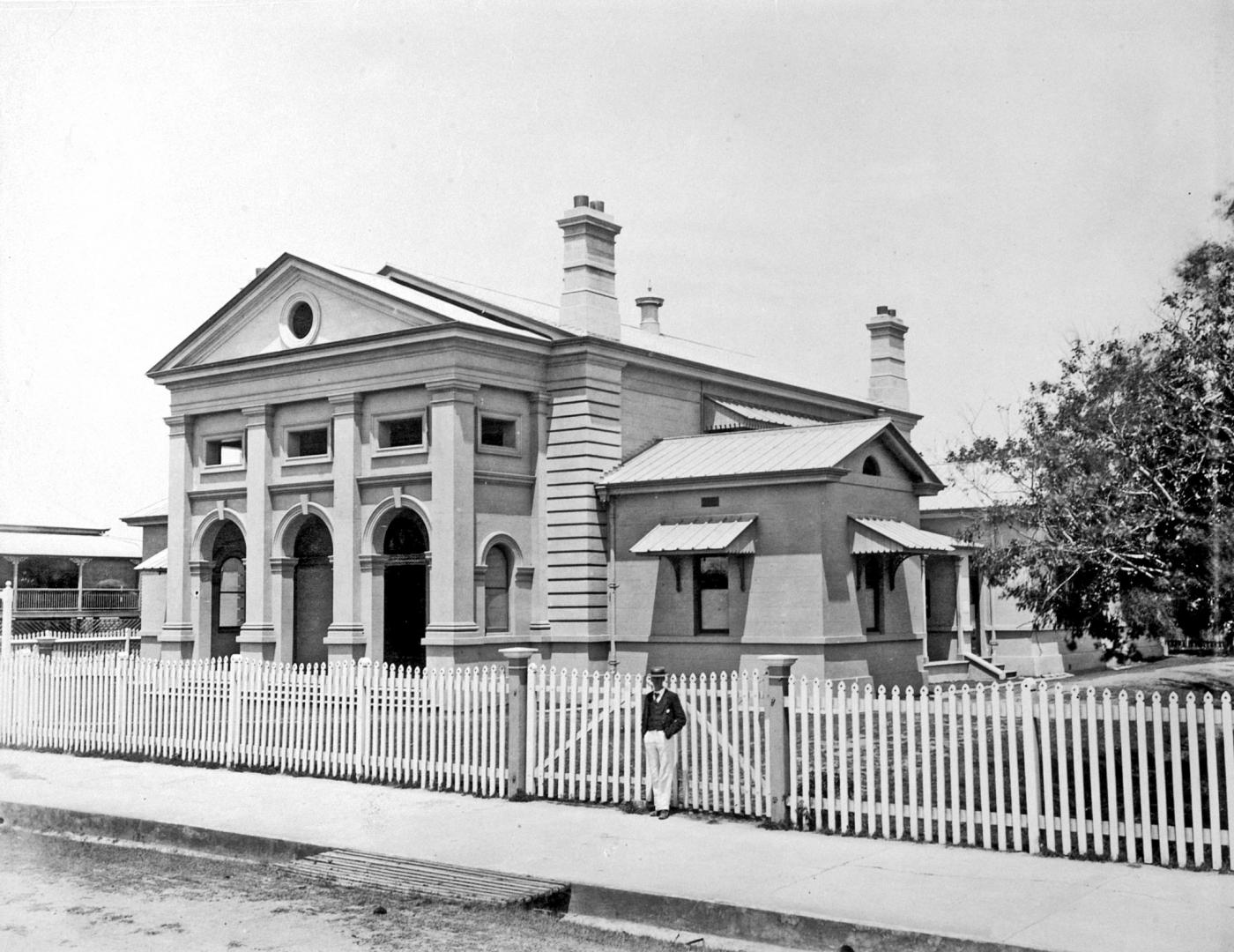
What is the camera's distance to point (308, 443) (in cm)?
2833

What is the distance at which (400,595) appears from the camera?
89.6 feet

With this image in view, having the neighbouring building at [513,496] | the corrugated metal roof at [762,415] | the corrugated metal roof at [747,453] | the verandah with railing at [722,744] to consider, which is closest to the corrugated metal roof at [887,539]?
the neighbouring building at [513,496]

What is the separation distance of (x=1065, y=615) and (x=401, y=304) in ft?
53.1

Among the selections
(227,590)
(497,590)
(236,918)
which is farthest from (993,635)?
(236,918)

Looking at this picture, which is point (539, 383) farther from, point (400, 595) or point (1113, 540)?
point (1113, 540)

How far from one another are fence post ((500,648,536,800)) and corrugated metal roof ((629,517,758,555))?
9566 millimetres

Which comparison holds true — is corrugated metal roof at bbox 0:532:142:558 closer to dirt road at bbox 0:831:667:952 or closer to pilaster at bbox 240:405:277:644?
pilaster at bbox 240:405:277:644

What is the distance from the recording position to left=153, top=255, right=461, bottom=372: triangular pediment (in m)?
25.7

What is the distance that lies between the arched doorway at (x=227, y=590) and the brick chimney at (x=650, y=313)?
14.8 m

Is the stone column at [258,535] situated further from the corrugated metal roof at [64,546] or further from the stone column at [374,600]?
the corrugated metal roof at [64,546]

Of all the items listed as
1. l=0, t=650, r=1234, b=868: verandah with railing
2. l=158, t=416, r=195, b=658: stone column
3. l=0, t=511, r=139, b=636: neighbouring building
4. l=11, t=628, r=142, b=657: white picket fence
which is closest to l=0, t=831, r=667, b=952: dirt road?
l=0, t=650, r=1234, b=868: verandah with railing

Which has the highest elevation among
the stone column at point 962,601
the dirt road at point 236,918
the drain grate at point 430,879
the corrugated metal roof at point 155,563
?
the corrugated metal roof at point 155,563

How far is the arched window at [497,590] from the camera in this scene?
25.6 meters

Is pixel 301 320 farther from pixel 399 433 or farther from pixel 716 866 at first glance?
pixel 716 866
